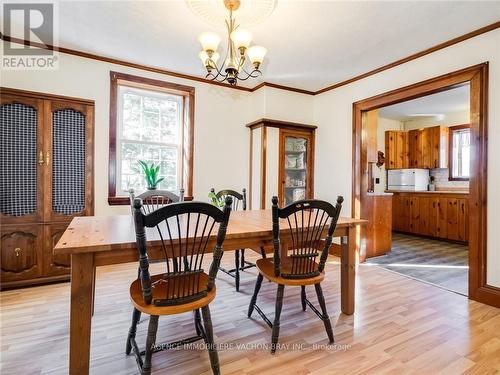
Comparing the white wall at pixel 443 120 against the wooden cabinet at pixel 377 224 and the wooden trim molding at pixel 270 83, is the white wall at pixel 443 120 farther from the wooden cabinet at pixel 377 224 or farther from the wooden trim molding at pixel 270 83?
the wooden trim molding at pixel 270 83

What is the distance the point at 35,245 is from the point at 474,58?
465 centimetres

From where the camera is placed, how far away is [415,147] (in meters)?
5.80

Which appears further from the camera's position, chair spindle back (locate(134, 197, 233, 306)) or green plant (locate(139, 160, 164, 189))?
green plant (locate(139, 160, 164, 189))

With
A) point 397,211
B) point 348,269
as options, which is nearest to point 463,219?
point 397,211

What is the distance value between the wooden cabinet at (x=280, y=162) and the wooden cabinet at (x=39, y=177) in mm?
2155

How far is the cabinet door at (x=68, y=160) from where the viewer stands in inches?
109

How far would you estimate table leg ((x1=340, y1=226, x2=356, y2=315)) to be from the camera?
2.16m

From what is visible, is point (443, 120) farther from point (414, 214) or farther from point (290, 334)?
point (290, 334)

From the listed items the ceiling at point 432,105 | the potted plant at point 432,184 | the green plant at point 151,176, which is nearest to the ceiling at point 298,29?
the green plant at point 151,176

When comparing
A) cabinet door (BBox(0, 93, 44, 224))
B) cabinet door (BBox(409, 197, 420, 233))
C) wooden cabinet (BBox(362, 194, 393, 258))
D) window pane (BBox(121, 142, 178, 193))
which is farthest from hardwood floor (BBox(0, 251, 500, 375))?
cabinet door (BBox(409, 197, 420, 233))

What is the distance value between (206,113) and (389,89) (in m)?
2.44

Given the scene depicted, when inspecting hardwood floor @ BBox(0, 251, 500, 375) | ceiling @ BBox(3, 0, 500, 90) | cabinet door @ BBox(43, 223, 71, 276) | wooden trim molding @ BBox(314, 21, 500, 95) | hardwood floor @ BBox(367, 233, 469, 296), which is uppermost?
ceiling @ BBox(3, 0, 500, 90)

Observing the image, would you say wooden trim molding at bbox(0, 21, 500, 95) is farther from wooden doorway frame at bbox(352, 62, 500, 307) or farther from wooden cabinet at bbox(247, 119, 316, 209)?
wooden cabinet at bbox(247, 119, 316, 209)

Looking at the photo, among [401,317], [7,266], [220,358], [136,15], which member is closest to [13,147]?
[7,266]
